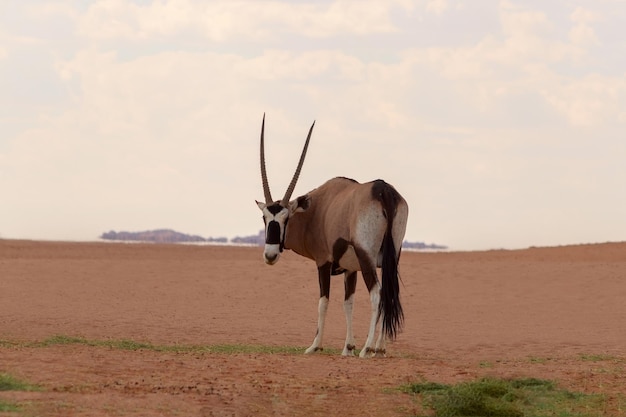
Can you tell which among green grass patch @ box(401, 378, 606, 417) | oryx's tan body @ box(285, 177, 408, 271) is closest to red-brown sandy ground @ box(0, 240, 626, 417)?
green grass patch @ box(401, 378, 606, 417)

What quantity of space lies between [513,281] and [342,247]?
608 inches

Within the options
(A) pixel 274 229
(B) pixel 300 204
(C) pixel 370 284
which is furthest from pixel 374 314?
(B) pixel 300 204

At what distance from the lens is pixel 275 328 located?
71.5 feet

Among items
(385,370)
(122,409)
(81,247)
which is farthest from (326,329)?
(81,247)

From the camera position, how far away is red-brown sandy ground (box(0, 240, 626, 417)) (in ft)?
34.5

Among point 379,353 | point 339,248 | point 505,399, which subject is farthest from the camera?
Answer: point 339,248

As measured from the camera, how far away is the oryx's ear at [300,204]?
15664mm

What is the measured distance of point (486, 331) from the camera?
2219 centimetres

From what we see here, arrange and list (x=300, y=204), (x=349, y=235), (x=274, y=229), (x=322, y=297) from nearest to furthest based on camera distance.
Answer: (x=349, y=235) → (x=274, y=229) → (x=322, y=297) → (x=300, y=204)

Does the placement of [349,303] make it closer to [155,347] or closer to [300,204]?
[300,204]

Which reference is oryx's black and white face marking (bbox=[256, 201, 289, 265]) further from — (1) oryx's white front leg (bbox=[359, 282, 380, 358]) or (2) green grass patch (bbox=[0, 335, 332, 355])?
(1) oryx's white front leg (bbox=[359, 282, 380, 358])

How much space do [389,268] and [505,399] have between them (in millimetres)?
3572

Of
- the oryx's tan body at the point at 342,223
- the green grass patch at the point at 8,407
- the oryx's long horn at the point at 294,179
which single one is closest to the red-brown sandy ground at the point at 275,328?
the green grass patch at the point at 8,407

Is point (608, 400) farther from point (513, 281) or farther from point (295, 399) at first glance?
point (513, 281)
